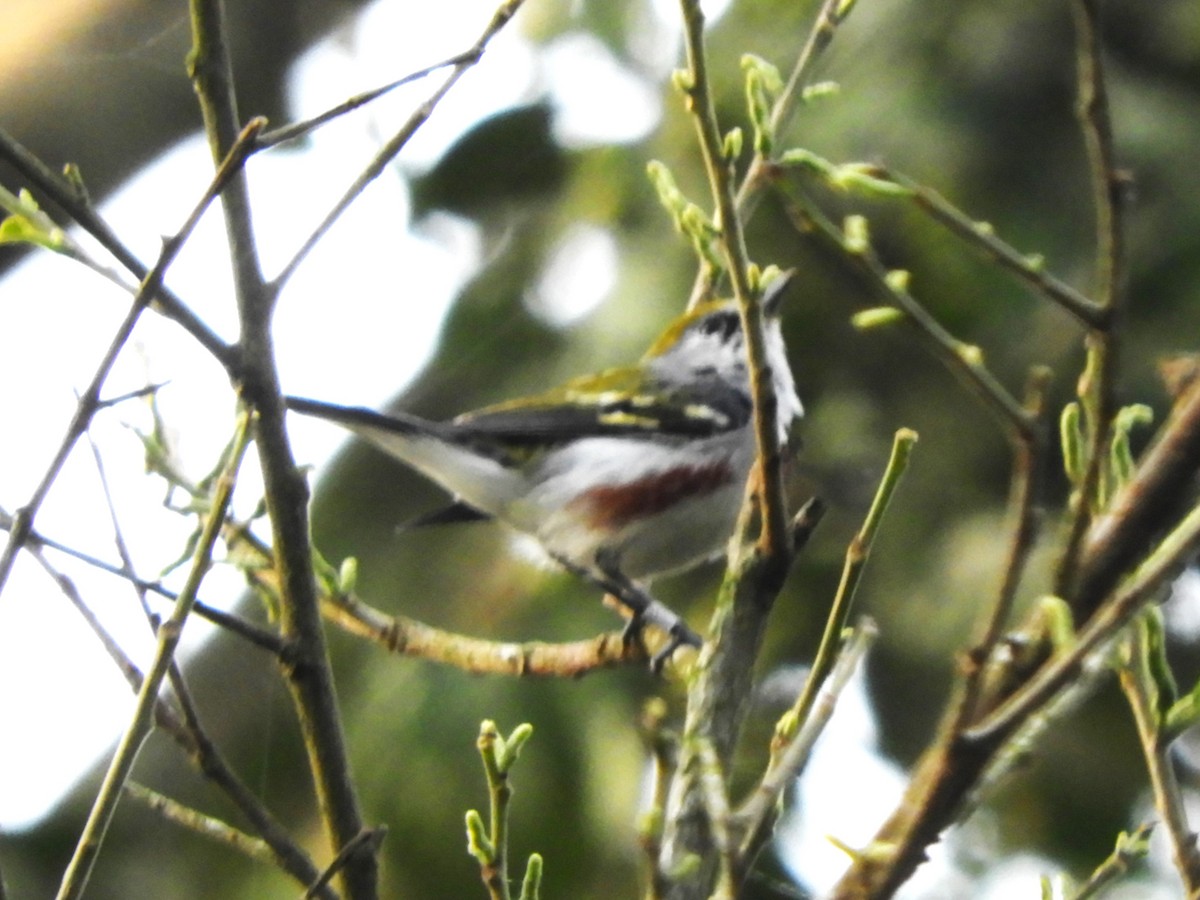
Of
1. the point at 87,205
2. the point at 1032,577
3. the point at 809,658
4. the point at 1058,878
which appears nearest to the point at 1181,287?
the point at 1032,577

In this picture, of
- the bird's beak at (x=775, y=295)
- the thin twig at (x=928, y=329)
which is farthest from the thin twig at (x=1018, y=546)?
the bird's beak at (x=775, y=295)

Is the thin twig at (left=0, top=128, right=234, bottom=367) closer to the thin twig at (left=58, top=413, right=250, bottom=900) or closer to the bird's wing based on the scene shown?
the thin twig at (left=58, top=413, right=250, bottom=900)

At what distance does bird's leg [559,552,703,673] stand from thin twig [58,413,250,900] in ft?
4.27

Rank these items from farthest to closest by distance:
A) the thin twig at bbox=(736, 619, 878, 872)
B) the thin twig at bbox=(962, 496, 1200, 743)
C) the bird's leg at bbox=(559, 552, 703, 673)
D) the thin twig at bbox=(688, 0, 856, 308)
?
the bird's leg at bbox=(559, 552, 703, 673) → the thin twig at bbox=(688, 0, 856, 308) → the thin twig at bbox=(736, 619, 878, 872) → the thin twig at bbox=(962, 496, 1200, 743)

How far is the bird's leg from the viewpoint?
2711mm

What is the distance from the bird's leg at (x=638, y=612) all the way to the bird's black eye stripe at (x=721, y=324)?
1.00 metres

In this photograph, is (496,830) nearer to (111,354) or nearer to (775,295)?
(111,354)

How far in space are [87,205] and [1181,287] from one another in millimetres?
3029

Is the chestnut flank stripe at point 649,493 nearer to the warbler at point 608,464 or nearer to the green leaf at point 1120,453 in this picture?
the warbler at point 608,464

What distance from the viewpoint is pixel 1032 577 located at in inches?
146

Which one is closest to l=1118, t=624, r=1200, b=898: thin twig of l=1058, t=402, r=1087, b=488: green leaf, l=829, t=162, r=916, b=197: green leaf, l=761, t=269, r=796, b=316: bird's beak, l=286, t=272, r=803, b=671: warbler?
l=1058, t=402, r=1087, b=488: green leaf

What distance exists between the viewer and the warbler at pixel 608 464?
A: 357 centimetres

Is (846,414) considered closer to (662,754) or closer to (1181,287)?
(1181,287)

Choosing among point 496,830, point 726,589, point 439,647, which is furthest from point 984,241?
point 439,647
